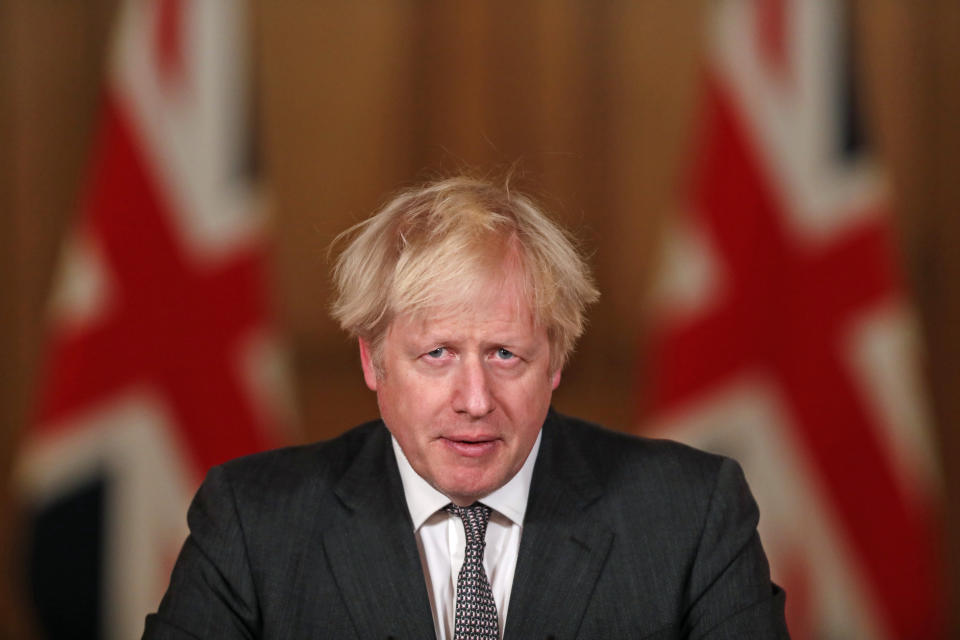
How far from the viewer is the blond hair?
162 centimetres

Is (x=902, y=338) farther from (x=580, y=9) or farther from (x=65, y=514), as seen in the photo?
(x=65, y=514)

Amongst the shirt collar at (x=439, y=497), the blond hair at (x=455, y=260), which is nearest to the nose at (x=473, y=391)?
the blond hair at (x=455, y=260)

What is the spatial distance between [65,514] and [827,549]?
2427 millimetres

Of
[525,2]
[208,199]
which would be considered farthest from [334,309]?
[525,2]

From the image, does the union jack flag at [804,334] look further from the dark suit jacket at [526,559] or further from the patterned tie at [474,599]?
the patterned tie at [474,599]

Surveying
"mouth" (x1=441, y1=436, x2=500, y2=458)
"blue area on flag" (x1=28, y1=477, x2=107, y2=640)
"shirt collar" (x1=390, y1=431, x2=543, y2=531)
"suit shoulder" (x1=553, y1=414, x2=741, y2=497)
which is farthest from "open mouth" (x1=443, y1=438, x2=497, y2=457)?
"blue area on flag" (x1=28, y1=477, x2=107, y2=640)

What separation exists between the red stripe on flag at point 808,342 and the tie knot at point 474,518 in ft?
5.84

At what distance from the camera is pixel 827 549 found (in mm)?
3379

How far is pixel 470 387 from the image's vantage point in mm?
1595

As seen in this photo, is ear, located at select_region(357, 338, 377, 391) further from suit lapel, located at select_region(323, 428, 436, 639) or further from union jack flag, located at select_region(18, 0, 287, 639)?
union jack flag, located at select_region(18, 0, 287, 639)

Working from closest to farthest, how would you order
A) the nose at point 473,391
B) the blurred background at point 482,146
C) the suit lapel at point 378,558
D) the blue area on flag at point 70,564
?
the nose at point 473,391 < the suit lapel at point 378,558 < the blue area on flag at point 70,564 < the blurred background at point 482,146

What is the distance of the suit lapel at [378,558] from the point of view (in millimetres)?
1702

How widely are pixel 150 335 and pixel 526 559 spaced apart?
200 centimetres

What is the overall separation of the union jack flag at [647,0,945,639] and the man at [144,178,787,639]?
1.62 metres
